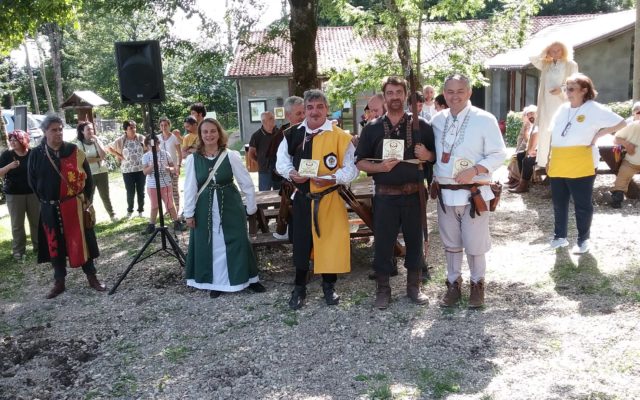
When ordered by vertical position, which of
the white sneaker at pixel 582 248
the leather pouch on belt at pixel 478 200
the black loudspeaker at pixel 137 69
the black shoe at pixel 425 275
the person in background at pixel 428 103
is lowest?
the black shoe at pixel 425 275

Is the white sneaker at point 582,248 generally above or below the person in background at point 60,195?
below

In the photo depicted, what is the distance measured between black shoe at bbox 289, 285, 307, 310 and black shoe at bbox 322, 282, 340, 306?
0.62ft

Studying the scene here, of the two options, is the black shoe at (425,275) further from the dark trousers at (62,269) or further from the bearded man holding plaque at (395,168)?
the dark trousers at (62,269)

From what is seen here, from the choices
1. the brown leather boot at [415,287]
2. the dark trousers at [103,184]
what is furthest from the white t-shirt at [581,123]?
the dark trousers at [103,184]

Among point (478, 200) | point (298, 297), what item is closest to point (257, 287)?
point (298, 297)

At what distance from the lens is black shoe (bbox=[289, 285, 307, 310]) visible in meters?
5.07

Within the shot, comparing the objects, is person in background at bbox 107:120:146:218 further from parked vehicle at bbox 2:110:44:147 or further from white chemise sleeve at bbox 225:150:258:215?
parked vehicle at bbox 2:110:44:147

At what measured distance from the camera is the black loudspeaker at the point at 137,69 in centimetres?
603

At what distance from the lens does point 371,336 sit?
439 centimetres

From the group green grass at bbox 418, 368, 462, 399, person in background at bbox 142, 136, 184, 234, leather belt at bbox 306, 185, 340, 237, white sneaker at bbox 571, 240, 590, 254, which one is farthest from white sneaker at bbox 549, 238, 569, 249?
person in background at bbox 142, 136, 184, 234

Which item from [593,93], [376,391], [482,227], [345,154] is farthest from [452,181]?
[593,93]

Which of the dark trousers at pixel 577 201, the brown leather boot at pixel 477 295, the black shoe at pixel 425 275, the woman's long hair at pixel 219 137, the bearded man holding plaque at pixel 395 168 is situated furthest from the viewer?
the dark trousers at pixel 577 201

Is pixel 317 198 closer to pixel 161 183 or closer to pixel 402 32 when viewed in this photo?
pixel 161 183

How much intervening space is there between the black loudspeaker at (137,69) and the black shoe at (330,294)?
2.81m
